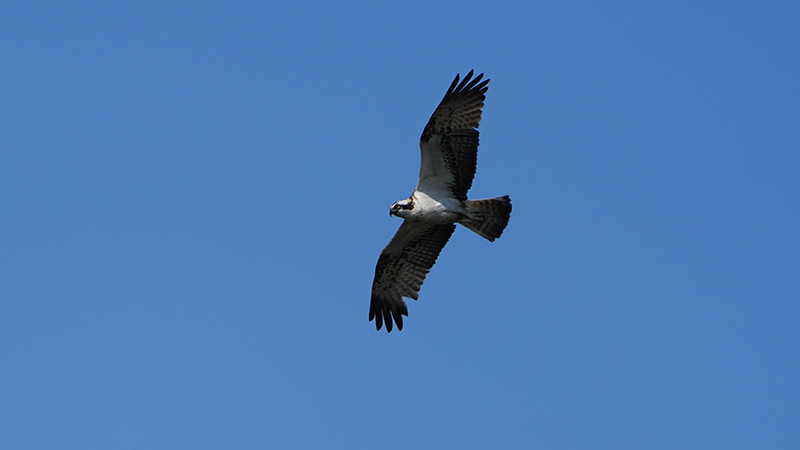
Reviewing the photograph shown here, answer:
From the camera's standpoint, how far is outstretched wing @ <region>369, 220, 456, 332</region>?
575 inches

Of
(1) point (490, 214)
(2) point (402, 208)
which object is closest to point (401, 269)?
(2) point (402, 208)

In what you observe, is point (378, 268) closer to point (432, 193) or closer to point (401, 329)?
point (401, 329)

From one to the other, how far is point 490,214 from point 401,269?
200 centimetres

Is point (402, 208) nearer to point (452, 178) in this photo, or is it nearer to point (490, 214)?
point (452, 178)

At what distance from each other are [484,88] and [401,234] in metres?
2.41

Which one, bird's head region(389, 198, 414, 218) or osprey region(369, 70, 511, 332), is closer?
osprey region(369, 70, 511, 332)

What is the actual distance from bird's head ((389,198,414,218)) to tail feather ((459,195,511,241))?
2.41ft

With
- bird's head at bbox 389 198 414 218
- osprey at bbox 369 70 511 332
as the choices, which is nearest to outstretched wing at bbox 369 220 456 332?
osprey at bbox 369 70 511 332

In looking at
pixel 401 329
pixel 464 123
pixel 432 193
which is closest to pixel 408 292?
pixel 401 329

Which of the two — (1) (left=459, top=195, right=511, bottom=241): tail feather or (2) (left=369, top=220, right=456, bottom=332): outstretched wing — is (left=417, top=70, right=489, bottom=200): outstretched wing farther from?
(2) (left=369, top=220, right=456, bottom=332): outstretched wing

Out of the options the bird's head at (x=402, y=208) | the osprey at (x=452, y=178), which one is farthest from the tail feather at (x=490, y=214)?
the bird's head at (x=402, y=208)

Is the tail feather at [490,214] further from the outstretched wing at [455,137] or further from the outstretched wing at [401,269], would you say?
the outstretched wing at [401,269]

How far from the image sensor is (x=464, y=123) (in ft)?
43.5

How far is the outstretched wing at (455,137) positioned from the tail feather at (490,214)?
305 mm
